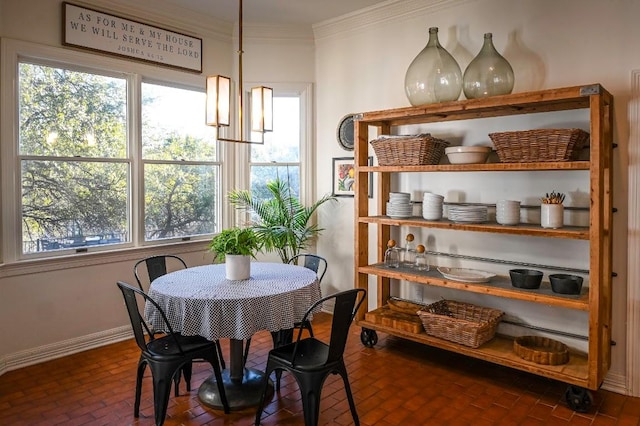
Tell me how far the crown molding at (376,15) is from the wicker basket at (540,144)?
1369 millimetres

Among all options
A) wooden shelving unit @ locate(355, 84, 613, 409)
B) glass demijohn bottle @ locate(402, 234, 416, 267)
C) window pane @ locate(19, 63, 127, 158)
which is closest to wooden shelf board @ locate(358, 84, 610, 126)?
wooden shelving unit @ locate(355, 84, 613, 409)

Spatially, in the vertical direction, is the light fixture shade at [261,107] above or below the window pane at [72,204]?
above

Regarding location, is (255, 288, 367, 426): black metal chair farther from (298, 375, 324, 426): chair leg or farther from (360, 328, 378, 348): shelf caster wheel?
(360, 328, 378, 348): shelf caster wheel

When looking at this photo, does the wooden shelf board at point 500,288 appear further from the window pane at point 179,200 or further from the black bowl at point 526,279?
the window pane at point 179,200

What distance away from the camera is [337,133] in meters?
4.52

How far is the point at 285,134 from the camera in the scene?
473cm

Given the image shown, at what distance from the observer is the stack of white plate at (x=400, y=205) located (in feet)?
11.9

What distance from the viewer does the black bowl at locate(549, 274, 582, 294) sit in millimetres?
2822

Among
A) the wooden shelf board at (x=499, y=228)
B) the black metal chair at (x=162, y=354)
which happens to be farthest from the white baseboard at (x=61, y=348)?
the wooden shelf board at (x=499, y=228)

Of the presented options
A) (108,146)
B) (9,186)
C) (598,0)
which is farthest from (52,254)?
(598,0)

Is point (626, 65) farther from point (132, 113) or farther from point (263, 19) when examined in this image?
point (132, 113)

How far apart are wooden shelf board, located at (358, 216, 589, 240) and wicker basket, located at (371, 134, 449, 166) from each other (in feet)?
1.47

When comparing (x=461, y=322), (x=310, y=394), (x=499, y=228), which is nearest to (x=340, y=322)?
(x=310, y=394)

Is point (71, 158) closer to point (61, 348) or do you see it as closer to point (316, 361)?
point (61, 348)
